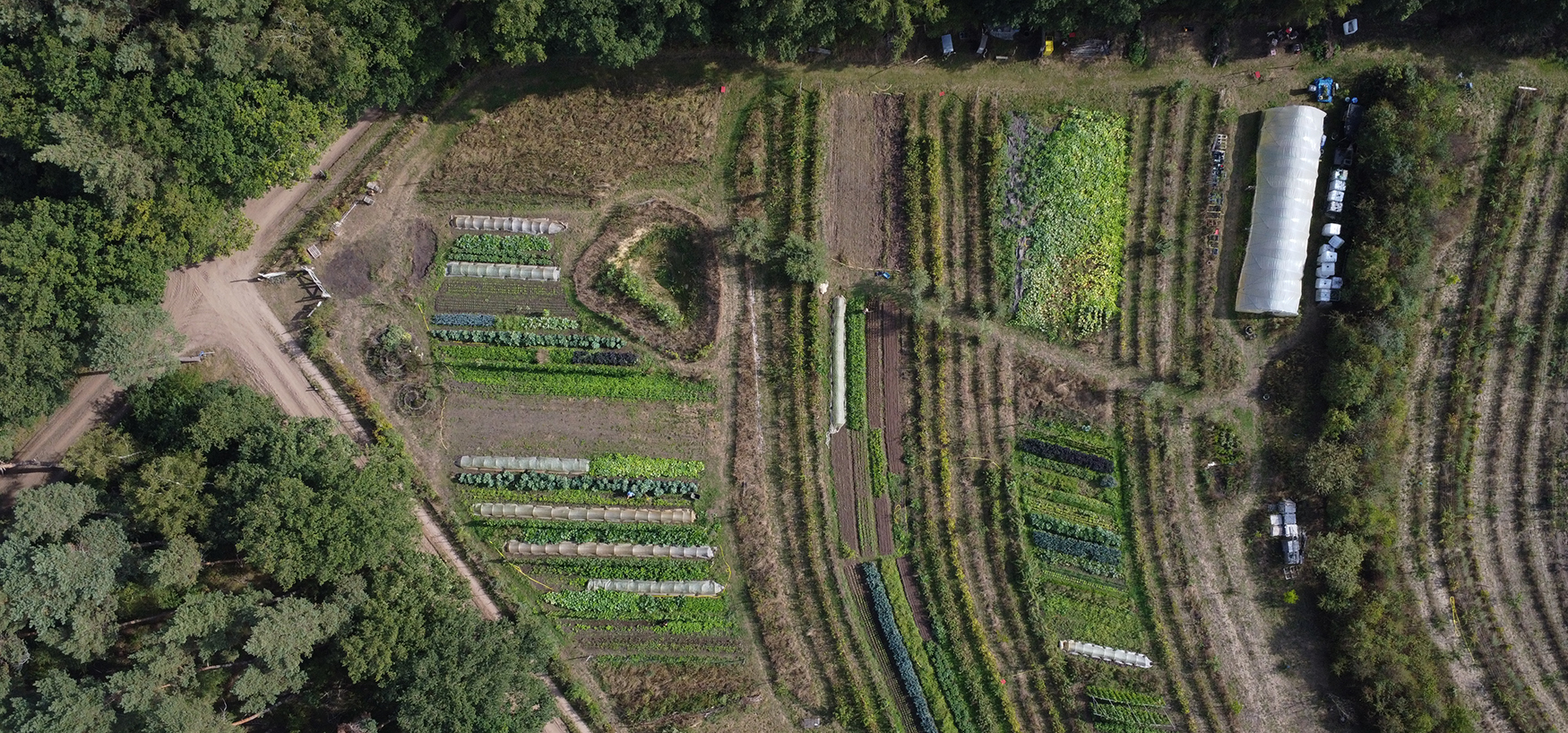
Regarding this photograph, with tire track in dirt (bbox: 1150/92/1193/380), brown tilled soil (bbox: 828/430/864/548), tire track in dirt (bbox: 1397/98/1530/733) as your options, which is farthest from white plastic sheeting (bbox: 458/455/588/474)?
A: tire track in dirt (bbox: 1397/98/1530/733)

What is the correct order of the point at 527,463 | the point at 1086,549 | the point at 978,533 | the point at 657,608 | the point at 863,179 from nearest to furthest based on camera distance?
1. the point at 1086,549
2. the point at 978,533
3. the point at 657,608
4. the point at 527,463
5. the point at 863,179

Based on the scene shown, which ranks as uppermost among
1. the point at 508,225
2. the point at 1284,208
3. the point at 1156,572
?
the point at 1284,208

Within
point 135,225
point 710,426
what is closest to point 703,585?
point 710,426

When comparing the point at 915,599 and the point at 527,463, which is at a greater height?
the point at 527,463

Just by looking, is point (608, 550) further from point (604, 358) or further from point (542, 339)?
point (542, 339)

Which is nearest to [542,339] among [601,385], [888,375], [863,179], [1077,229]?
[601,385]

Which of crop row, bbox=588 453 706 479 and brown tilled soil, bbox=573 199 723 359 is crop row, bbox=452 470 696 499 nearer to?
crop row, bbox=588 453 706 479

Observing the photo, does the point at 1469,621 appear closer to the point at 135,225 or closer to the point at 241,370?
the point at 241,370
